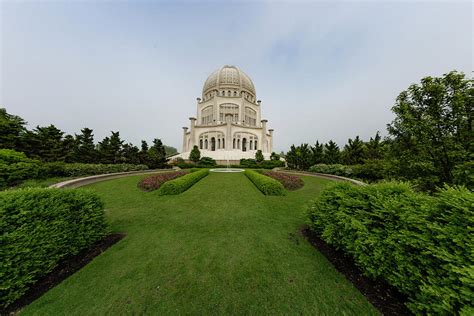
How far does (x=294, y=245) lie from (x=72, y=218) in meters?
5.11

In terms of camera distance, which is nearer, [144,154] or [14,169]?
[14,169]

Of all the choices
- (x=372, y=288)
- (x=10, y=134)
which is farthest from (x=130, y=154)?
(x=372, y=288)

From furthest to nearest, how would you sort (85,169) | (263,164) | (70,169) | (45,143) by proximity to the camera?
(263,164) < (45,143) < (85,169) < (70,169)

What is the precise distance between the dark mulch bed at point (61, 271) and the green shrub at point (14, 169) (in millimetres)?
10362

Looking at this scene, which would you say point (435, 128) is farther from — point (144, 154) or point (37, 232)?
point (144, 154)

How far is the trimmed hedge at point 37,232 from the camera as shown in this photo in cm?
229

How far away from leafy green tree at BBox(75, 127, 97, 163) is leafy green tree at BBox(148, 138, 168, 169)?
5903 mm

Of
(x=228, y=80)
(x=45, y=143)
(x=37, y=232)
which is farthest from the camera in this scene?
(x=228, y=80)

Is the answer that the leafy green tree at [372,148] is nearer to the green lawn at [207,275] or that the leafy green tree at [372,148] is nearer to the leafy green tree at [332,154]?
the leafy green tree at [332,154]

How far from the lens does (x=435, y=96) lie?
664 centimetres

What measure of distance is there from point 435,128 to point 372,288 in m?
8.17

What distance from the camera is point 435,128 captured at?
651 cm

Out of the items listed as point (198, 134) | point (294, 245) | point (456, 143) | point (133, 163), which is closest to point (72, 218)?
point (294, 245)

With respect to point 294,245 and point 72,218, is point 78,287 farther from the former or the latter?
point 294,245
